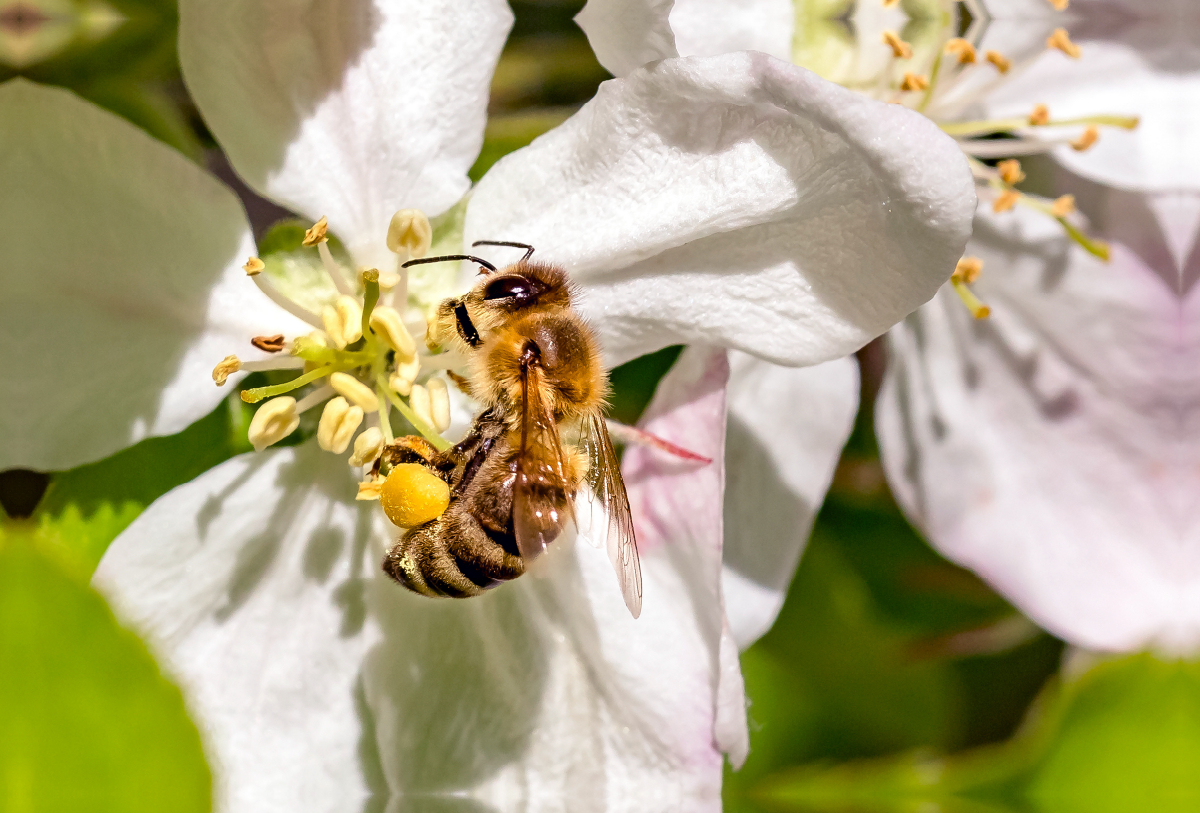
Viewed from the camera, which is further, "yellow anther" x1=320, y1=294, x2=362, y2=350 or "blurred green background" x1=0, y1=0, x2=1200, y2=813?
"yellow anther" x1=320, y1=294, x2=362, y2=350

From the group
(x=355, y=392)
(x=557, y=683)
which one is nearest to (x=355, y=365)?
(x=355, y=392)

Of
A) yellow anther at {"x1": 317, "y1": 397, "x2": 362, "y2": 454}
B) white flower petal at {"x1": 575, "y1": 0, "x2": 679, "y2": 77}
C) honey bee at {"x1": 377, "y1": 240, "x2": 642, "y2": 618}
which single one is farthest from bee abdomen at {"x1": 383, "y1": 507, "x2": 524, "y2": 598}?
white flower petal at {"x1": 575, "y1": 0, "x2": 679, "y2": 77}

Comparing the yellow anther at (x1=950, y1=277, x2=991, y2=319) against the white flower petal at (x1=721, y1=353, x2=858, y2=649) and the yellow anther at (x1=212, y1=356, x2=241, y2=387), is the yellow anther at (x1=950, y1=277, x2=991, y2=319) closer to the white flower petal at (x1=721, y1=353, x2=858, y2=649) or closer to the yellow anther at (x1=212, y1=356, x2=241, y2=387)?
the white flower petal at (x1=721, y1=353, x2=858, y2=649)

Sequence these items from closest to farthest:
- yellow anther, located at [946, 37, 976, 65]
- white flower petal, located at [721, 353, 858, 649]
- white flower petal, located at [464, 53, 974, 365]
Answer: white flower petal, located at [464, 53, 974, 365] < white flower petal, located at [721, 353, 858, 649] < yellow anther, located at [946, 37, 976, 65]

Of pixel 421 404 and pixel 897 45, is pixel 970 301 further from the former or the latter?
pixel 421 404

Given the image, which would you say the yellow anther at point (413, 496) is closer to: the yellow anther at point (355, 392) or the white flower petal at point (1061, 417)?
the yellow anther at point (355, 392)

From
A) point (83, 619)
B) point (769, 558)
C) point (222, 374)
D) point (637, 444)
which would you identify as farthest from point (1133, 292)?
point (83, 619)

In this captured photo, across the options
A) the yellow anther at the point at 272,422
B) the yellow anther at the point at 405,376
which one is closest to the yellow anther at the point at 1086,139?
the yellow anther at the point at 405,376
